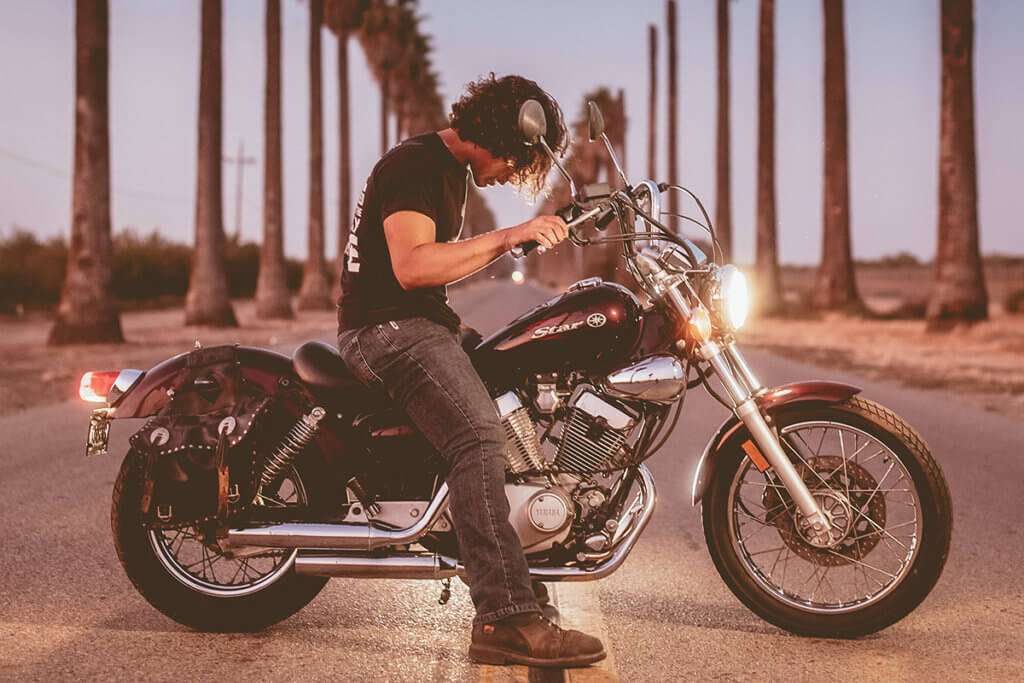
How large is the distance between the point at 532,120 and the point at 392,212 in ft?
1.88

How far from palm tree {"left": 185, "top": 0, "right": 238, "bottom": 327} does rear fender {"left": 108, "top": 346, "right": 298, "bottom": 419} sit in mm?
23012

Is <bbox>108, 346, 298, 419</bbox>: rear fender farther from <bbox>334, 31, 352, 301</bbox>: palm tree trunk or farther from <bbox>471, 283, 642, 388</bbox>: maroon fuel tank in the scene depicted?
<bbox>334, 31, 352, 301</bbox>: palm tree trunk

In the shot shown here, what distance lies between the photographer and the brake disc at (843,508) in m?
4.50

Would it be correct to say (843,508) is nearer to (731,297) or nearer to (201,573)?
(731,297)

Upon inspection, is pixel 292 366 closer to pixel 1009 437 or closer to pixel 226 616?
pixel 226 616

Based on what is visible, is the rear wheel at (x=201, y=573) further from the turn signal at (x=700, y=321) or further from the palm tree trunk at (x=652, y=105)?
the palm tree trunk at (x=652, y=105)

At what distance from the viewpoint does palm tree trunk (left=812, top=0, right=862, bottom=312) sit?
96.9ft

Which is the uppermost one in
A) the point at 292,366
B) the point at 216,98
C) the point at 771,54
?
the point at 771,54

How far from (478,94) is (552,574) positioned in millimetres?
1691

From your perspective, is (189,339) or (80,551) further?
(189,339)

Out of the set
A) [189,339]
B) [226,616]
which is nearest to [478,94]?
[226,616]

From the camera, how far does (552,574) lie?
4.33 meters

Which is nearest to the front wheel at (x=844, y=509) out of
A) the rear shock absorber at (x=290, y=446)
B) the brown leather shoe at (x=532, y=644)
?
the brown leather shoe at (x=532, y=644)

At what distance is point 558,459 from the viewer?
14.5ft
